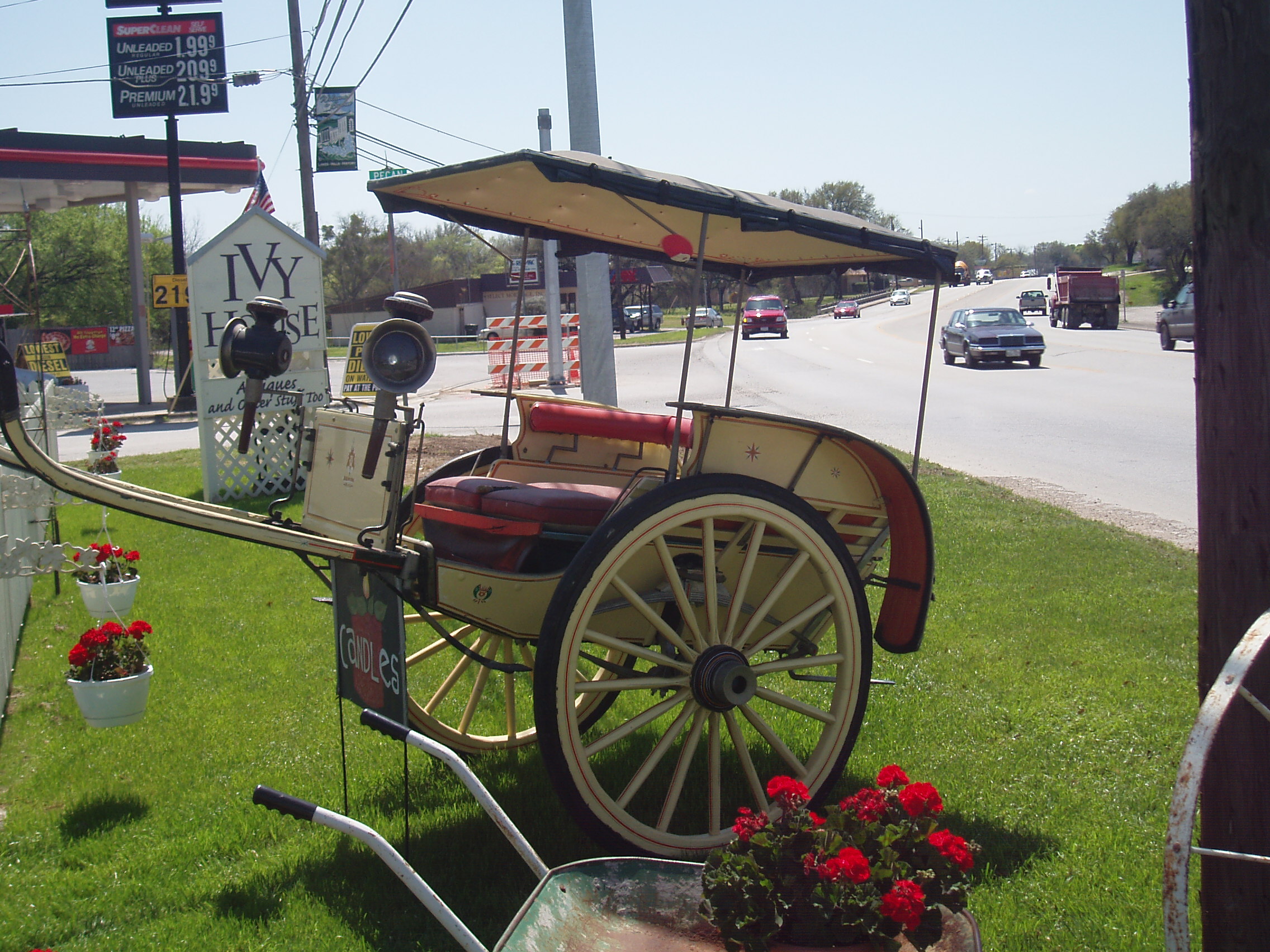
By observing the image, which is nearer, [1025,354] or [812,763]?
[812,763]

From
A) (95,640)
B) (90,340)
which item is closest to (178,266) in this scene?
(95,640)

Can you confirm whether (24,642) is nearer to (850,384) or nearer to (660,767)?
(660,767)

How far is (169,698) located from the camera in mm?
5414

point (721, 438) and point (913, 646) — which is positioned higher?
point (721, 438)

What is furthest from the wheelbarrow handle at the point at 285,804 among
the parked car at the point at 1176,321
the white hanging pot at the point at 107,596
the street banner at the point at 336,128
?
the parked car at the point at 1176,321

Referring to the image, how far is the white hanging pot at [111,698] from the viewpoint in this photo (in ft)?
15.5

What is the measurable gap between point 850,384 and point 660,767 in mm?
20805

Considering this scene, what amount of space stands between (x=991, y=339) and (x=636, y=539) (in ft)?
85.1

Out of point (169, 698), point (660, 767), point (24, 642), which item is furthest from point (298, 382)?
point (660, 767)

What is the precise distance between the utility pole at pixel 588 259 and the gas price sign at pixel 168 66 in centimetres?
1711

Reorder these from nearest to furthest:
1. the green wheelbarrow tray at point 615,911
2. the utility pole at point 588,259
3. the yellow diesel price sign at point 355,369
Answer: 1. the green wheelbarrow tray at point 615,911
2. the utility pole at point 588,259
3. the yellow diesel price sign at point 355,369

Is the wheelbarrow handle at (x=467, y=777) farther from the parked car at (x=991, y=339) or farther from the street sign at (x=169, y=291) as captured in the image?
the parked car at (x=991, y=339)

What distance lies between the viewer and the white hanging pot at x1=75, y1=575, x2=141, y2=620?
251 inches

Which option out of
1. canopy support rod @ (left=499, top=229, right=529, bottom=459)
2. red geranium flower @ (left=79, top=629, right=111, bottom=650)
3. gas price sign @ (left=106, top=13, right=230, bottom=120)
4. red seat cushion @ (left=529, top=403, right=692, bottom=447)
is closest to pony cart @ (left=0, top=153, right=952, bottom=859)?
canopy support rod @ (left=499, top=229, right=529, bottom=459)
